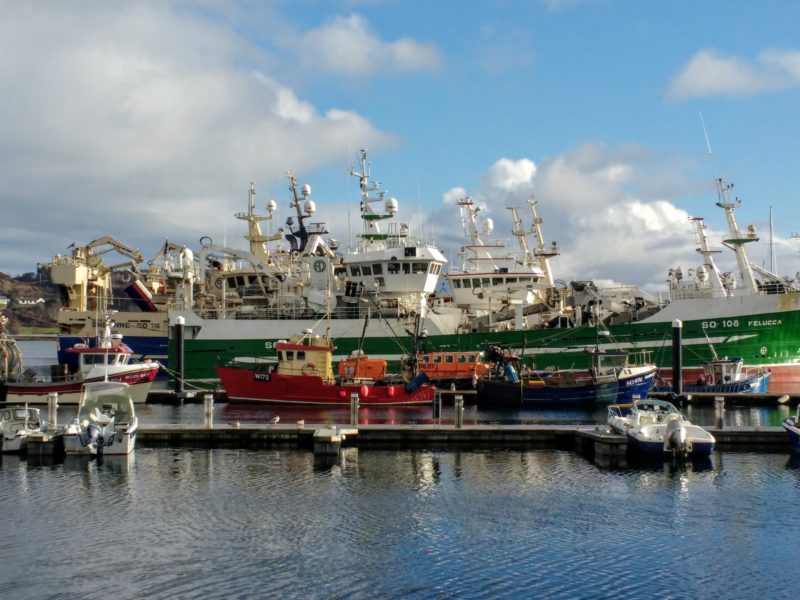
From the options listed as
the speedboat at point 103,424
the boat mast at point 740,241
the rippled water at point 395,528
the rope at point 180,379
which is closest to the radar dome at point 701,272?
the boat mast at point 740,241

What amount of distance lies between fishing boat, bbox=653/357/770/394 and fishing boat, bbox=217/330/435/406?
14037 millimetres

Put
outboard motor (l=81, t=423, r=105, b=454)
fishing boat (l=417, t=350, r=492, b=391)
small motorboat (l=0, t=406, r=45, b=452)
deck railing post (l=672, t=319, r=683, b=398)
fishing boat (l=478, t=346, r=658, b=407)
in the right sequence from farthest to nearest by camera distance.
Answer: fishing boat (l=417, t=350, r=492, b=391) → deck railing post (l=672, t=319, r=683, b=398) → fishing boat (l=478, t=346, r=658, b=407) → small motorboat (l=0, t=406, r=45, b=452) → outboard motor (l=81, t=423, r=105, b=454)

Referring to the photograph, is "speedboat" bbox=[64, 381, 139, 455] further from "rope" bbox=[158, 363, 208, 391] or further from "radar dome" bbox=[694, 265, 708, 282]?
"radar dome" bbox=[694, 265, 708, 282]

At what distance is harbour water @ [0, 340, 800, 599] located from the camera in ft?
45.0

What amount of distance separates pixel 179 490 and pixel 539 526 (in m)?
8.93

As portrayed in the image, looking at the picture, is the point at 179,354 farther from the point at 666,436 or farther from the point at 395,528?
the point at 395,528

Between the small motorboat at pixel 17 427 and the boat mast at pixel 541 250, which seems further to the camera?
the boat mast at pixel 541 250

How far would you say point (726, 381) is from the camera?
4372 centimetres

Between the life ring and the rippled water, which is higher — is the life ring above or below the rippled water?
above

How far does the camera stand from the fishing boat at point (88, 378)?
131 feet

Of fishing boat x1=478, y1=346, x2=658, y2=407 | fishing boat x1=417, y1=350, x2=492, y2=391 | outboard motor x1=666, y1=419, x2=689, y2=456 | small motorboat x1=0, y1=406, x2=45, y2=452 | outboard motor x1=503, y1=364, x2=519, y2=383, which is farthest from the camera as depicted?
fishing boat x1=417, y1=350, x2=492, y2=391

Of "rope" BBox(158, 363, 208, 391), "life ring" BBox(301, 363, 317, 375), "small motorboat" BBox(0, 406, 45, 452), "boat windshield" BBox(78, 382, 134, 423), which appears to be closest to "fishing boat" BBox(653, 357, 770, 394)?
"life ring" BBox(301, 363, 317, 375)

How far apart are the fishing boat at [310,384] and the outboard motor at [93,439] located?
16331mm

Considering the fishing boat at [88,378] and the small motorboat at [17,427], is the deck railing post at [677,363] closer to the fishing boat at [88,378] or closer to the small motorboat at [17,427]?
the fishing boat at [88,378]
